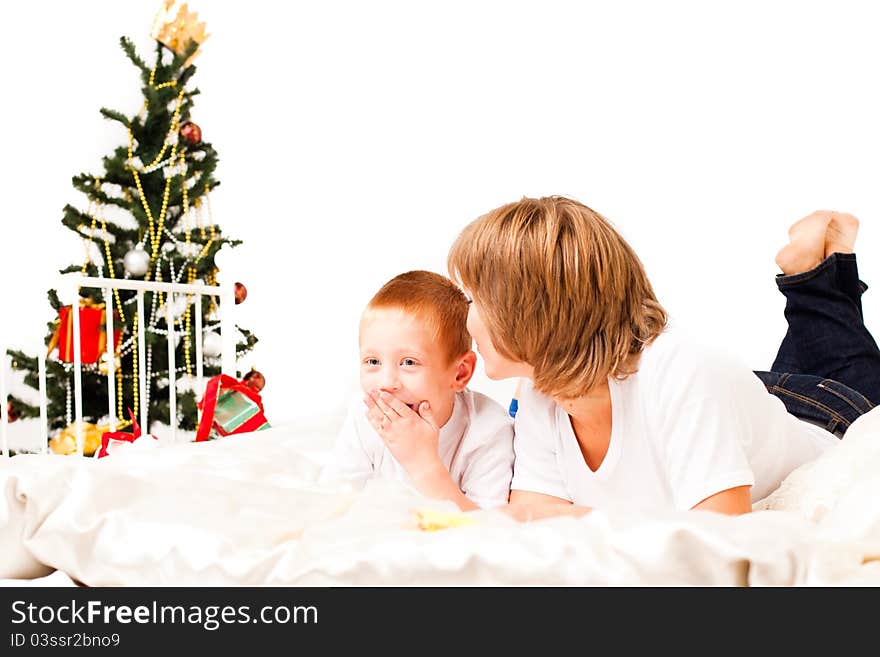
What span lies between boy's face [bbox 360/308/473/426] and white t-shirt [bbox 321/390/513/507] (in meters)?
0.08

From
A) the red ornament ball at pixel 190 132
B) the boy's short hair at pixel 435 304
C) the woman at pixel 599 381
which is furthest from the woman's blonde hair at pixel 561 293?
the red ornament ball at pixel 190 132

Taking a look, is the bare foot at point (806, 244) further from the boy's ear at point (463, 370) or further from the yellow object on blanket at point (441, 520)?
the yellow object on blanket at point (441, 520)

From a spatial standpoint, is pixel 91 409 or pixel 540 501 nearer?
pixel 540 501

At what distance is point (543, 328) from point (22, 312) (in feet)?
8.96

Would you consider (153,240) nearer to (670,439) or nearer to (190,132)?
(190,132)

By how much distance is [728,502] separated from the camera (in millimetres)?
893

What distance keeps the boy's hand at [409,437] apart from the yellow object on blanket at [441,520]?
350 millimetres

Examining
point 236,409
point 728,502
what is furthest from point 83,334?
point 728,502

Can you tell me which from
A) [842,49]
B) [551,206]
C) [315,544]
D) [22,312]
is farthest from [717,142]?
[22,312]

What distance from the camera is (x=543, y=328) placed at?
3.21 ft

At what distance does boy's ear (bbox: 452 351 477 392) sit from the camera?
1.16 meters

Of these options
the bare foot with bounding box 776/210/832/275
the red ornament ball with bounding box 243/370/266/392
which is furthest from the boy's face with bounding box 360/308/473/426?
the red ornament ball with bounding box 243/370/266/392

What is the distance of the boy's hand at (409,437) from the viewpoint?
3.37 ft
